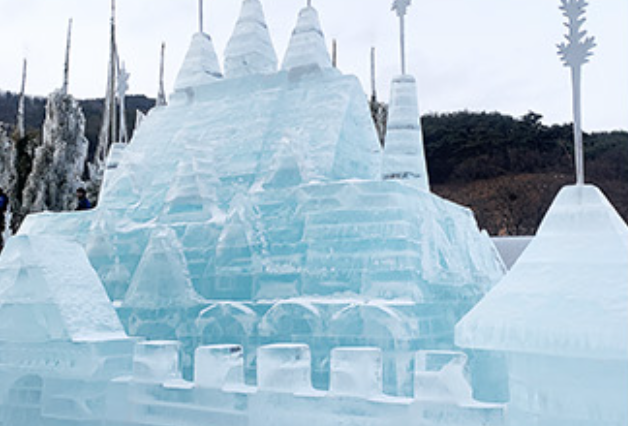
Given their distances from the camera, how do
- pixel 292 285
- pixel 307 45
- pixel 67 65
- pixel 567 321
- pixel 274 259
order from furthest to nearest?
pixel 67 65 → pixel 307 45 → pixel 274 259 → pixel 292 285 → pixel 567 321

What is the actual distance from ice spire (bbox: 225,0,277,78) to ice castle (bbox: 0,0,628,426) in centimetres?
3

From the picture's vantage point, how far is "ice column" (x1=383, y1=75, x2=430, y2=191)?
748 centimetres

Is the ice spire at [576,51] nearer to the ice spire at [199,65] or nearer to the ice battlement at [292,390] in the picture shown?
the ice battlement at [292,390]

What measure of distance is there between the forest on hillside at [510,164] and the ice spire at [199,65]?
17.8m

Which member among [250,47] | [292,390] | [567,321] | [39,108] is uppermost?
Answer: [39,108]

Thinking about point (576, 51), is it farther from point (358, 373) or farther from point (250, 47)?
point (250, 47)

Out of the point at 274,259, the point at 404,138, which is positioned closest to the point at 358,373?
the point at 274,259

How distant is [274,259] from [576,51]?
3103 millimetres

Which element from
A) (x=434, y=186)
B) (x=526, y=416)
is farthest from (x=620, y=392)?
(x=434, y=186)

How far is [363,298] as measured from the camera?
5.22 meters

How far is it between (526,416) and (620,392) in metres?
0.52

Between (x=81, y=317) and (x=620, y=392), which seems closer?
(x=620, y=392)

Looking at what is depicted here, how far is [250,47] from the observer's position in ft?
25.7

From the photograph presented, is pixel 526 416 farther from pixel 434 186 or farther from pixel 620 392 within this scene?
pixel 434 186
